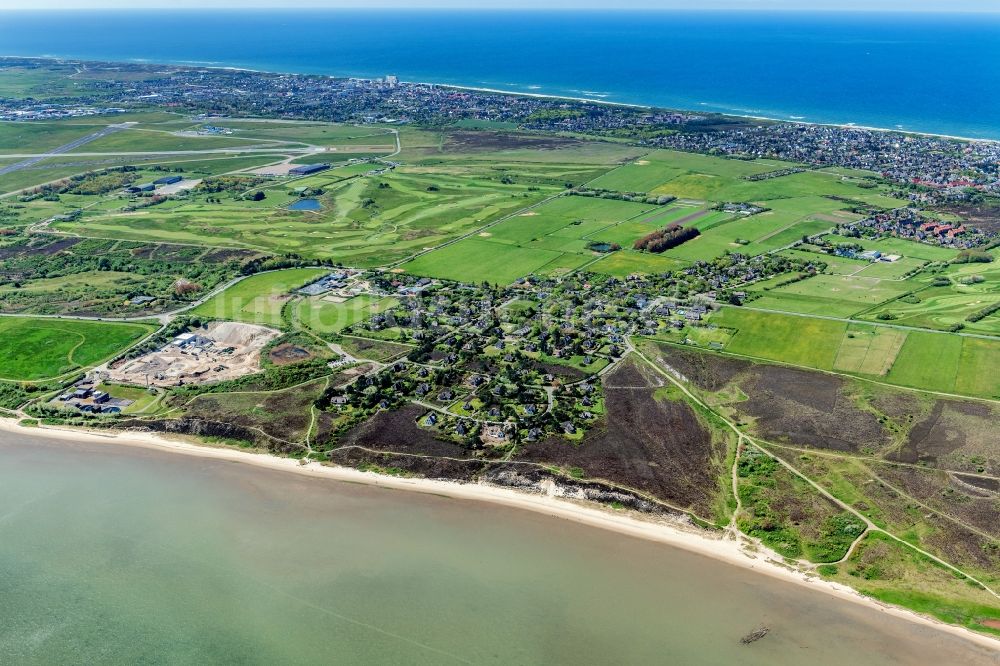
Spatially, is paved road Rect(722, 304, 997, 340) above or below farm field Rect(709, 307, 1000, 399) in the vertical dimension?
above

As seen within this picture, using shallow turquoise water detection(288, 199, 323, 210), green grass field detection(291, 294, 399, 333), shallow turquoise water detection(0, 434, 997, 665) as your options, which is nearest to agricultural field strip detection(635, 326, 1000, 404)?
shallow turquoise water detection(0, 434, 997, 665)

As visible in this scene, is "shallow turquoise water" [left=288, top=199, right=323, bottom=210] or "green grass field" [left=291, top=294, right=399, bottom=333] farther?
"shallow turquoise water" [left=288, top=199, right=323, bottom=210]

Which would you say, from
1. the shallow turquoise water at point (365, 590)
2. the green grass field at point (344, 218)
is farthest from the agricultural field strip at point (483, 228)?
the shallow turquoise water at point (365, 590)

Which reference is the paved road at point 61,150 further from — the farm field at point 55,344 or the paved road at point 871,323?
the paved road at point 871,323

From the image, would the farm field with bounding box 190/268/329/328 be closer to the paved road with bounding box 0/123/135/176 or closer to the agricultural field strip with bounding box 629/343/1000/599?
the agricultural field strip with bounding box 629/343/1000/599

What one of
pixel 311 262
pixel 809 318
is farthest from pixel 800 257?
pixel 311 262

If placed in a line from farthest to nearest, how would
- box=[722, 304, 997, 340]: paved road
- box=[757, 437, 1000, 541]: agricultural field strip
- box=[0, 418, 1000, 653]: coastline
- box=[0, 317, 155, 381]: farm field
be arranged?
box=[722, 304, 997, 340]: paved road, box=[0, 317, 155, 381]: farm field, box=[757, 437, 1000, 541]: agricultural field strip, box=[0, 418, 1000, 653]: coastline

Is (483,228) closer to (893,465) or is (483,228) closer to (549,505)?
(549,505)
